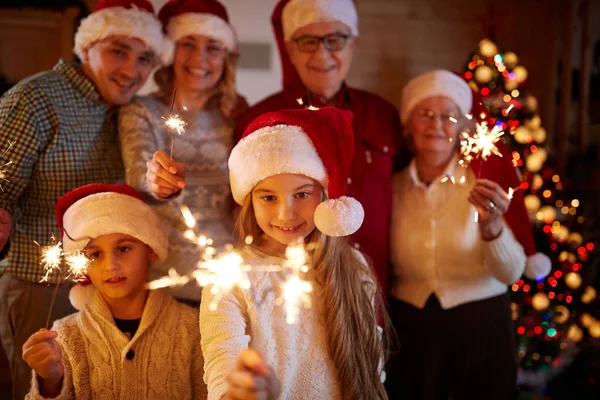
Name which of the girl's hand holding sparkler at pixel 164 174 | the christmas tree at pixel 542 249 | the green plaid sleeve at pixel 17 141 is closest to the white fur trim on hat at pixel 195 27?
the green plaid sleeve at pixel 17 141

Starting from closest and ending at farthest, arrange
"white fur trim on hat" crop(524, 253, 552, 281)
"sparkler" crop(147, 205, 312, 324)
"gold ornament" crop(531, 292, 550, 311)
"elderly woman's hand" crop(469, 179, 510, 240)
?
"sparkler" crop(147, 205, 312, 324) → "elderly woman's hand" crop(469, 179, 510, 240) → "white fur trim on hat" crop(524, 253, 552, 281) → "gold ornament" crop(531, 292, 550, 311)

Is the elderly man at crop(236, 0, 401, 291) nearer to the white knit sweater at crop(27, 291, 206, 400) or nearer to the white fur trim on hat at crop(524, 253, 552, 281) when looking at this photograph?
the white fur trim on hat at crop(524, 253, 552, 281)

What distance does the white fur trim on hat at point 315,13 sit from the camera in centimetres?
222

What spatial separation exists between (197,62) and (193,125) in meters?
0.26

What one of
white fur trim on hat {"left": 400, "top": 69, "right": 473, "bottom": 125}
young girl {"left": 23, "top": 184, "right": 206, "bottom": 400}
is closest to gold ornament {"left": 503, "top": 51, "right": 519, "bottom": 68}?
white fur trim on hat {"left": 400, "top": 69, "right": 473, "bottom": 125}

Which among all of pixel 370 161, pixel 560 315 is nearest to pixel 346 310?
pixel 370 161

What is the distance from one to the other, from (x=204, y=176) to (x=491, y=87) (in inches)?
66.8

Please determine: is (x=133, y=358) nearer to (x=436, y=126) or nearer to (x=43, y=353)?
(x=43, y=353)

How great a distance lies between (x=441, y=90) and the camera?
2244 mm

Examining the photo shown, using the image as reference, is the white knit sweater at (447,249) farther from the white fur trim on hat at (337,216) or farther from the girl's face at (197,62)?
the girl's face at (197,62)

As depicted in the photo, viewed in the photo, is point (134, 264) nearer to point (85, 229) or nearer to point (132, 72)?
point (85, 229)

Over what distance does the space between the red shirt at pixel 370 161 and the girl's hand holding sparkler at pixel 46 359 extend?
1.04m

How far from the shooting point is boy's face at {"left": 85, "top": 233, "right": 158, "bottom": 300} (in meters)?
1.70

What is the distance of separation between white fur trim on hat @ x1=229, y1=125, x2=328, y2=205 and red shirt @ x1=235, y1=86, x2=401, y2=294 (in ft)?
1.96
